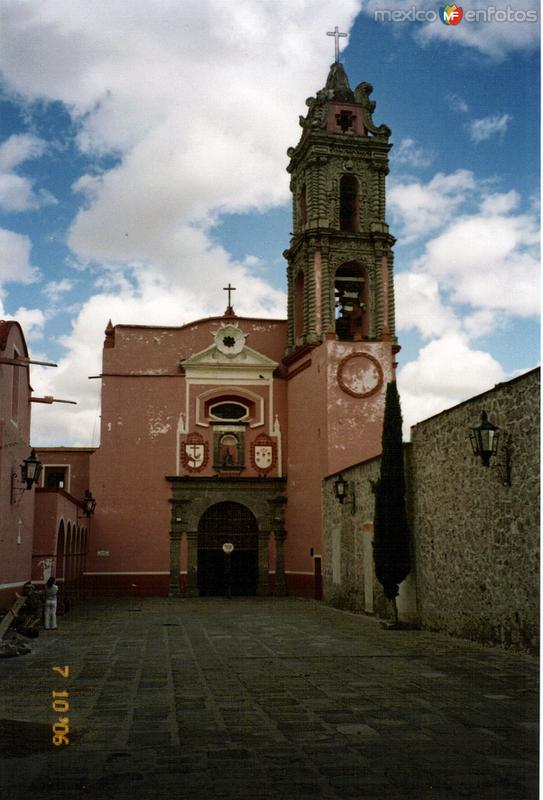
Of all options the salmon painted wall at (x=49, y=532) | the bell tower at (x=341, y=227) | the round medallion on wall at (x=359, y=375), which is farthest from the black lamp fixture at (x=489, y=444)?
the bell tower at (x=341, y=227)

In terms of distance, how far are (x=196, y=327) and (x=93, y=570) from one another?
884 centimetres

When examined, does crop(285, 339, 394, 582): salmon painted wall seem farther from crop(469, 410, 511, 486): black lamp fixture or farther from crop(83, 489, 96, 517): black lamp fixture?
crop(469, 410, 511, 486): black lamp fixture

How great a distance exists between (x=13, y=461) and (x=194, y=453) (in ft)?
42.5

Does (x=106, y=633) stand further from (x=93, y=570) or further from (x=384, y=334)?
(x=384, y=334)

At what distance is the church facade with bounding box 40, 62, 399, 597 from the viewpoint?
2544cm

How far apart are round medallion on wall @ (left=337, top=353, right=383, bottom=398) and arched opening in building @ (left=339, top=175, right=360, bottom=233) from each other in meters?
5.15

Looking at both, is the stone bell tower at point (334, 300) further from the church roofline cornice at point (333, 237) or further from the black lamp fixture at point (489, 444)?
the black lamp fixture at point (489, 444)

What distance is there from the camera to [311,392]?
25.1 meters

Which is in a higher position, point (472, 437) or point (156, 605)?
point (472, 437)

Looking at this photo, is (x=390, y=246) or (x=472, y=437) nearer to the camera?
(x=472, y=437)

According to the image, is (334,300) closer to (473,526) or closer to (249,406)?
(249,406)

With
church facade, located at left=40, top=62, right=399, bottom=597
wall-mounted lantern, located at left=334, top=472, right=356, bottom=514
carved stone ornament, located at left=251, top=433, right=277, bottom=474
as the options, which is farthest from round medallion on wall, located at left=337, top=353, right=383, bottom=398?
wall-mounted lantern, located at left=334, top=472, right=356, bottom=514

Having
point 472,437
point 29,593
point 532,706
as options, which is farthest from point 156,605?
point 532,706

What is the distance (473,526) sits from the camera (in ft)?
37.7
